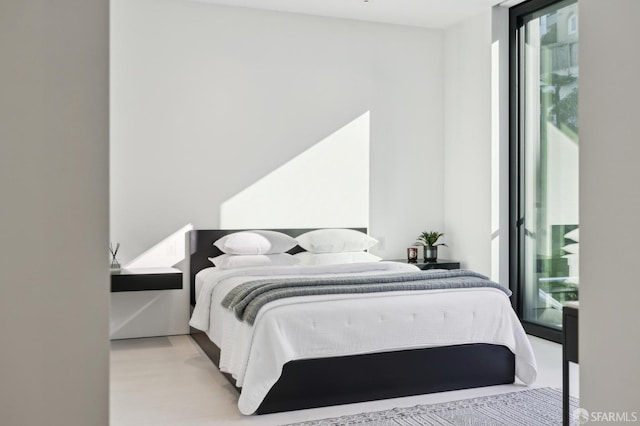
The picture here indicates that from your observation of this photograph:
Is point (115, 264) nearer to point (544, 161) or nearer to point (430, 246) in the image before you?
point (430, 246)

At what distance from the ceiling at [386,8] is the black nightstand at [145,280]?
228 centimetres

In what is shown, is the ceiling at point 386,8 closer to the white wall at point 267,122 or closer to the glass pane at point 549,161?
the white wall at point 267,122

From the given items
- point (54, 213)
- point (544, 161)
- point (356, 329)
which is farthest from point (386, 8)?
point (54, 213)

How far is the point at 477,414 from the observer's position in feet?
10.2

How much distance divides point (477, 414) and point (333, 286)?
1.03 m

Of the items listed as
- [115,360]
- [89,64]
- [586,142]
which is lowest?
[115,360]

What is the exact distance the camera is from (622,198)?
6.36 ft

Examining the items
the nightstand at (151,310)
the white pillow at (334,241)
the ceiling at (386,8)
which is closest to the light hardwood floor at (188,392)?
the nightstand at (151,310)

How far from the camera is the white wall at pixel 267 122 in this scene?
5.02 metres

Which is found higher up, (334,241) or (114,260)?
(334,241)

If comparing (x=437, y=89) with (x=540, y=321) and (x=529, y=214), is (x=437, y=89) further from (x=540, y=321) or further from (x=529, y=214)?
(x=540, y=321)

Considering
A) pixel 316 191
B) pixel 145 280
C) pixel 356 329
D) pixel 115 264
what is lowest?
pixel 356 329

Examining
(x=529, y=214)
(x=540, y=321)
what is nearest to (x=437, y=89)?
(x=529, y=214)

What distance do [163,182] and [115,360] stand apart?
1.47 metres
